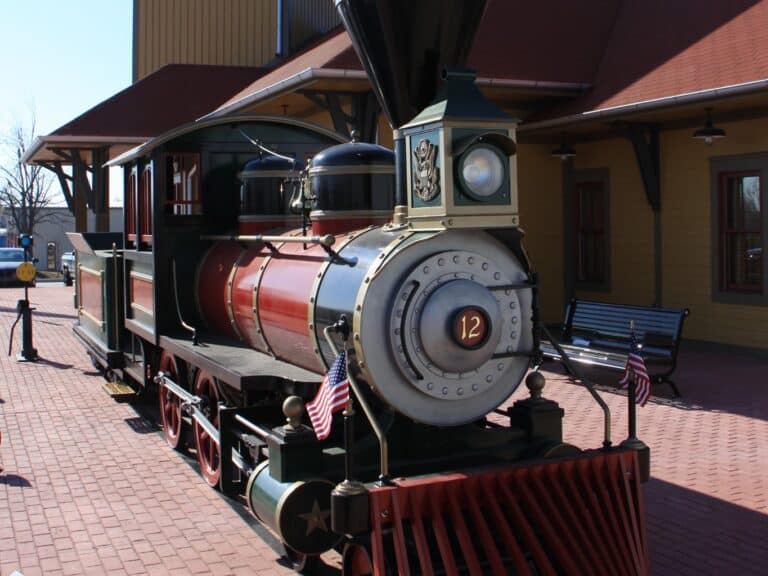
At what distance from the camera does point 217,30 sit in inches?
891

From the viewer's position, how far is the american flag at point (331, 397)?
13.8 ft

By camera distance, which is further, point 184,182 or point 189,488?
point 184,182

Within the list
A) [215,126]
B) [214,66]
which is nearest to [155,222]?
[215,126]

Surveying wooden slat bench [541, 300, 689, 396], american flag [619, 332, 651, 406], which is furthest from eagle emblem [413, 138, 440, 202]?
wooden slat bench [541, 300, 689, 396]

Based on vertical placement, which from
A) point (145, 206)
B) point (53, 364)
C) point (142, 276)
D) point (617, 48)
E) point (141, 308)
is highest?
point (617, 48)

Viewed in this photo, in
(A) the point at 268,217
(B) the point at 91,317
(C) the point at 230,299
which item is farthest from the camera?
(B) the point at 91,317

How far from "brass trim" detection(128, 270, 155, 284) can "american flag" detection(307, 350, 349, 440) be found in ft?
11.9

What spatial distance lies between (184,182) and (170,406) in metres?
1.87

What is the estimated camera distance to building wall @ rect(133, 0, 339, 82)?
21484 millimetres

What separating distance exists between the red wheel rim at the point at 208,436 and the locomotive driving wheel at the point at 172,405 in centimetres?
56

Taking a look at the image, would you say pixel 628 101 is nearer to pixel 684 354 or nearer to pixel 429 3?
pixel 684 354

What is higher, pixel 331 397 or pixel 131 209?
pixel 131 209

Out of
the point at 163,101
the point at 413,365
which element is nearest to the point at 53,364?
the point at 163,101

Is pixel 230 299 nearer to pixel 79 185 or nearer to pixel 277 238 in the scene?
pixel 277 238
